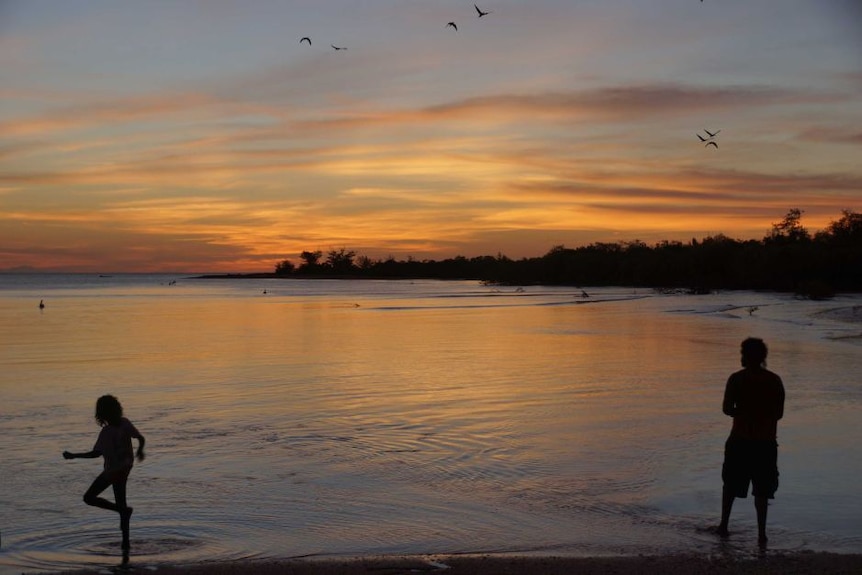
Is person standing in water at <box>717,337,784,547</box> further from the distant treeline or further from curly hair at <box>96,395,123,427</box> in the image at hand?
the distant treeline

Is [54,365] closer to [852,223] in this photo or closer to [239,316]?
[239,316]

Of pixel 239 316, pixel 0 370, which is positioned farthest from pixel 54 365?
pixel 239 316

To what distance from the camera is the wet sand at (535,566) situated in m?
6.88

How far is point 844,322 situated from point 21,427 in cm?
3473

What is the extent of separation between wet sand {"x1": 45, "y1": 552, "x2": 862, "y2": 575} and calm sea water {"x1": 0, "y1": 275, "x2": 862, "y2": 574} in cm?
42

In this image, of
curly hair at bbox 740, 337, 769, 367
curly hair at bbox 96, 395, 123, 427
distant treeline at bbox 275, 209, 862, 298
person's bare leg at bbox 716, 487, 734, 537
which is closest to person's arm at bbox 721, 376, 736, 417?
curly hair at bbox 740, 337, 769, 367

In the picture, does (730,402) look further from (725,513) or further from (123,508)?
(123,508)

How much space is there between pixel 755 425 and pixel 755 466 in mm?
375

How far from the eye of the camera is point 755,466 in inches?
309

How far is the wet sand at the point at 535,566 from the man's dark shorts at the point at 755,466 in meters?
0.64

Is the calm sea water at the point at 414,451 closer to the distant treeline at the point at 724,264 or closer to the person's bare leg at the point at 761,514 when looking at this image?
the person's bare leg at the point at 761,514

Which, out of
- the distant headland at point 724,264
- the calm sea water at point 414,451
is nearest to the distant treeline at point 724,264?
the distant headland at point 724,264

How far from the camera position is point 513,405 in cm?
1620

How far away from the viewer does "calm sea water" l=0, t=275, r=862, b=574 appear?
8.31 m
